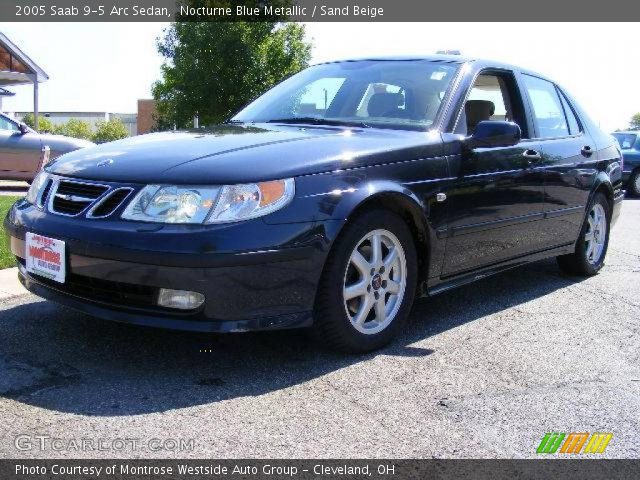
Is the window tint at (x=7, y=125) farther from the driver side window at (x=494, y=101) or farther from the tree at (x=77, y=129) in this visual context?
the tree at (x=77, y=129)

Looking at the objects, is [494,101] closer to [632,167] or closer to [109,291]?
[109,291]

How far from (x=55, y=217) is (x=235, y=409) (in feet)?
4.14

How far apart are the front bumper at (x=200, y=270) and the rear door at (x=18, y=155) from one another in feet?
32.7

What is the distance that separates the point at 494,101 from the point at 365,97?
97 cm

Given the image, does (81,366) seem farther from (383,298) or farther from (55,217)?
(383,298)

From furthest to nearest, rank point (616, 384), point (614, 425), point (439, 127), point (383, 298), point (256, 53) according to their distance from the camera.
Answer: point (256, 53) → point (439, 127) → point (383, 298) → point (616, 384) → point (614, 425)

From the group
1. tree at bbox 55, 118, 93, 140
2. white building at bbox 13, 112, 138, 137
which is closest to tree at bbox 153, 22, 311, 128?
tree at bbox 55, 118, 93, 140

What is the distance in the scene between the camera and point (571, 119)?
5.73m

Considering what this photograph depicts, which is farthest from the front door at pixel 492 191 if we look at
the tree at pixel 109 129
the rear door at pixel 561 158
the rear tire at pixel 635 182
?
the tree at pixel 109 129

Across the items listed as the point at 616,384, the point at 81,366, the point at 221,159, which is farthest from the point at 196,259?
the point at 616,384

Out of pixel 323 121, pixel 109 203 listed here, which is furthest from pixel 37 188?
pixel 323 121

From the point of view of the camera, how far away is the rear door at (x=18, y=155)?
1254cm

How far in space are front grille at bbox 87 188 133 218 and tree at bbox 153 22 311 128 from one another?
2081cm

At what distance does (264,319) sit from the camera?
3273 mm
